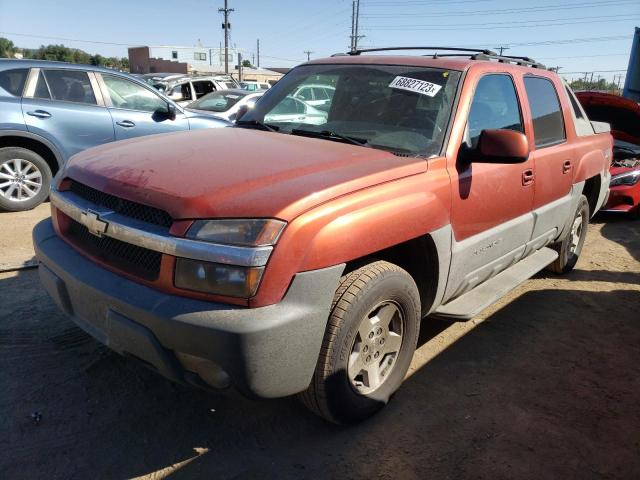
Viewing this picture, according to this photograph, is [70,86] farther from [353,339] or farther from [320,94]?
[353,339]

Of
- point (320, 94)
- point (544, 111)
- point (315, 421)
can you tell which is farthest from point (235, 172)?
point (544, 111)

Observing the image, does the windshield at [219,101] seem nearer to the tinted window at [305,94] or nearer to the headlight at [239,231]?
the tinted window at [305,94]

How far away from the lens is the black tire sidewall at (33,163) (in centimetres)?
601

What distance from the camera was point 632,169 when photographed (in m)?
7.20

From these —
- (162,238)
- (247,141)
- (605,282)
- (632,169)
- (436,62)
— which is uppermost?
(436,62)

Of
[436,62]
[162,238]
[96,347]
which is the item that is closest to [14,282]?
[96,347]

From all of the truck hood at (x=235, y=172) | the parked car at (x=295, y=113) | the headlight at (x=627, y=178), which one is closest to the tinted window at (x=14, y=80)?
the truck hood at (x=235, y=172)

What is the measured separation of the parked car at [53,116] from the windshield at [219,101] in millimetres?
2976

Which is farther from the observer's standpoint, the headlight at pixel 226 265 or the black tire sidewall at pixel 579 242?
the black tire sidewall at pixel 579 242

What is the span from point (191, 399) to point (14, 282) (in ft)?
7.07

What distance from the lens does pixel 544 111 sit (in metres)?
3.95

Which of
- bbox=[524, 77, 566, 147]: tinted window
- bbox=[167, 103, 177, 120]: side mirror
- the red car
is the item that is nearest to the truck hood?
bbox=[524, 77, 566, 147]: tinted window

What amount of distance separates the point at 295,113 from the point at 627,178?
18.4 ft

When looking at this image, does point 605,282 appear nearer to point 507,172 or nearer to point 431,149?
point 507,172
